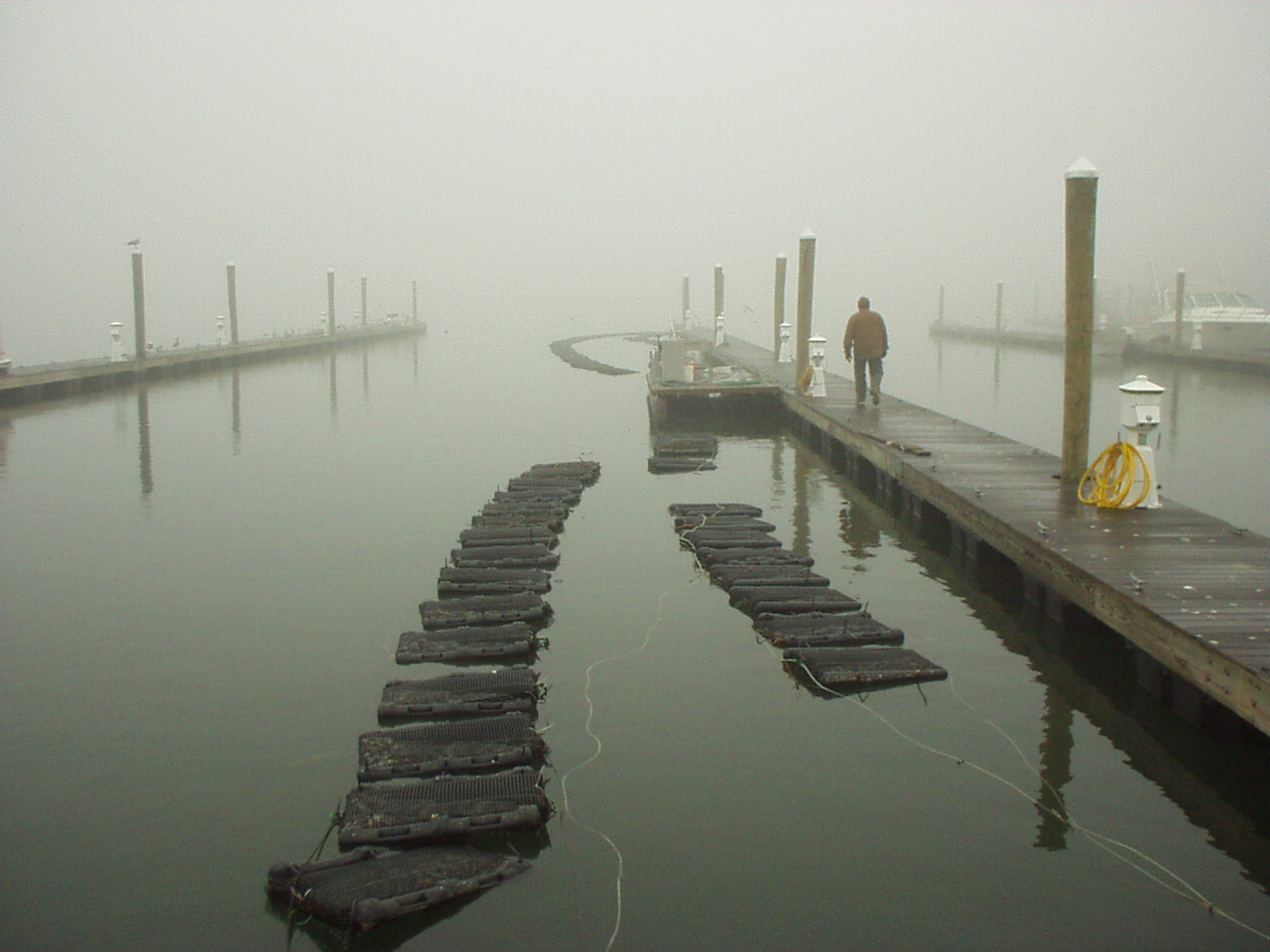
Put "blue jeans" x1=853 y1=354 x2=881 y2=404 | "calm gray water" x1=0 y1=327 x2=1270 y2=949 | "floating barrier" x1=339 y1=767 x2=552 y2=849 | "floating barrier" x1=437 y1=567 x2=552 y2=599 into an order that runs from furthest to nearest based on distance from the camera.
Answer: "blue jeans" x1=853 y1=354 x2=881 y2=404 → "floating barrier" x1=437 y1=567 x2=552 y2=599 → "floating barrier" x1=339 y1=767 x2=552 y2=849 → "calm gray water" x1=0 y1=327 x2=1270 y2=949

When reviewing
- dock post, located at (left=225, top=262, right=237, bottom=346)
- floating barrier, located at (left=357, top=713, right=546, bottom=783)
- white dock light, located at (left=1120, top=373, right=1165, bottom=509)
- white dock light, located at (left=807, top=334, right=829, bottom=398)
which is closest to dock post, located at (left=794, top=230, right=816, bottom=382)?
white dock light, located at (left=807, top=334, right=829, bottom=398)

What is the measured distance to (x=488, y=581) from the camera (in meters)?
9.94

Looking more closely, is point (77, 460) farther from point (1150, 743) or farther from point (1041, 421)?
point (1041, 421)

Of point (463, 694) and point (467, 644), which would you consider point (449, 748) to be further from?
point (467, 644)

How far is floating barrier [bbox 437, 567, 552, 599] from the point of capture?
9.70 metres

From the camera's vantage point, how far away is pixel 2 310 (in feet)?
384

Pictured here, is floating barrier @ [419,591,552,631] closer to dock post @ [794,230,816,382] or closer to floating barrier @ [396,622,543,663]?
floating barrier @ [396,622,543,663]

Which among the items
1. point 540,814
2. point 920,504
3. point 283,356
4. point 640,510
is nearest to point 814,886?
point 540,814

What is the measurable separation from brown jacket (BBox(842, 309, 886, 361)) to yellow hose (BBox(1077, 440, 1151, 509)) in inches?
299

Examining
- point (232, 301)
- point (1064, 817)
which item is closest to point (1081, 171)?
point (1064, 817)

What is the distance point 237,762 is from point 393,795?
120cm

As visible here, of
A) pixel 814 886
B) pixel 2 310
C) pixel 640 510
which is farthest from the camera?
pixel 2 310

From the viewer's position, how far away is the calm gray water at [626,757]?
5.03 metres

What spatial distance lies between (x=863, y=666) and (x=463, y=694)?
7.95 ft
